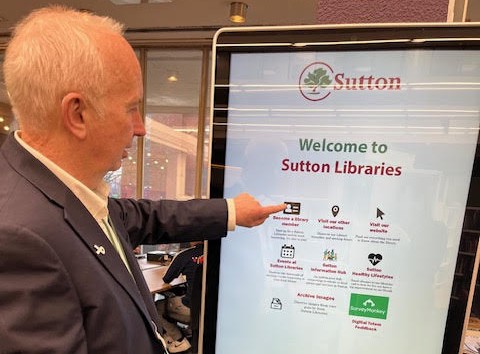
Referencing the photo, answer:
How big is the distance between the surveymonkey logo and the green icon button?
1.48 feet

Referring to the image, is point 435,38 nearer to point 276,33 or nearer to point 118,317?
point 276,33

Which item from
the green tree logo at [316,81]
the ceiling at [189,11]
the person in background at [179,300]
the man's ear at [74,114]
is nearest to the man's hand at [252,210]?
the green tree logo at [316,81]

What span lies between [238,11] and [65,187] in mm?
3386

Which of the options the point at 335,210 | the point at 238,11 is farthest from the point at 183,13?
the point at 335,210

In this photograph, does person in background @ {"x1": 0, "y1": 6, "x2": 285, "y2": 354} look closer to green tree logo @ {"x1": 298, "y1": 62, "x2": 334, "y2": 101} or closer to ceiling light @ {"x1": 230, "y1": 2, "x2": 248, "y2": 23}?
green tree logo @ {"x1": 298, "y1": 62, "x2": 334, "y2": 101}

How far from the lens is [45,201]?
0.64 m

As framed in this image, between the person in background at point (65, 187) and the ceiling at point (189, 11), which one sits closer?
the person in background at point (65, 187)

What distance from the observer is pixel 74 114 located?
2.15 feet

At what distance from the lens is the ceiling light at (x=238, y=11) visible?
3.56 meters

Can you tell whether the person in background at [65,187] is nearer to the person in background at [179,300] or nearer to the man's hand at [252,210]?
the man's hand at [252,210]

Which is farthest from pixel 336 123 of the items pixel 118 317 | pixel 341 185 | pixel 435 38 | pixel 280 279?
pixel 118 317

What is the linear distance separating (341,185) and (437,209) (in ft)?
0.65

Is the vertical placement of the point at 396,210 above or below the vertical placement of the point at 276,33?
below

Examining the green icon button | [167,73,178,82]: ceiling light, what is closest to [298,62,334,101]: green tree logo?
the green icon button
